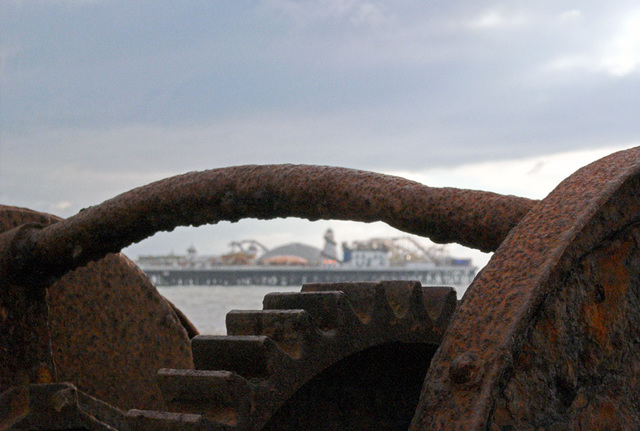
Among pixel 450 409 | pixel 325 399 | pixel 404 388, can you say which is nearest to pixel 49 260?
pixel 325 399

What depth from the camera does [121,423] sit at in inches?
108

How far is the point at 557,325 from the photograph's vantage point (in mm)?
1201

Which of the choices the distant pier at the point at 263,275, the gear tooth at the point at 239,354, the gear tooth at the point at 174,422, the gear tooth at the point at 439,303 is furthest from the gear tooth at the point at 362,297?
the distant pier at the point at 263,275

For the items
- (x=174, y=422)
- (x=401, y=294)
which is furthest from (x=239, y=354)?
(x=401, y=294)

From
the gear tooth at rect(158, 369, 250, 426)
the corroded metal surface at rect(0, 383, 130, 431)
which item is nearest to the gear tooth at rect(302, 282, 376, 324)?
the gear tooth at rect(158, 369, 250, 426)

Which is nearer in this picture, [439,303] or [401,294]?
[401,294]

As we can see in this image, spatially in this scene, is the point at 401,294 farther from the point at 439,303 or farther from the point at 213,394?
the point at 213,394

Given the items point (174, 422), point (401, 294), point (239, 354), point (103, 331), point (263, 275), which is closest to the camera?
point (174, 422)

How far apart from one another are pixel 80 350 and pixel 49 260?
566 millimetres

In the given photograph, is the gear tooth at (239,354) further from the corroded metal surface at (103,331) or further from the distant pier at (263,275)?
the distant pier at (263,275)

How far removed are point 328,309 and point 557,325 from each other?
3.81 feet

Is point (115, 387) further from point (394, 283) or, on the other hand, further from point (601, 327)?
point (601, 327)

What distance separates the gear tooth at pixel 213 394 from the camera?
197 cm

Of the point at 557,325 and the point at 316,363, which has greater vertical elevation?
the point at 557,325
